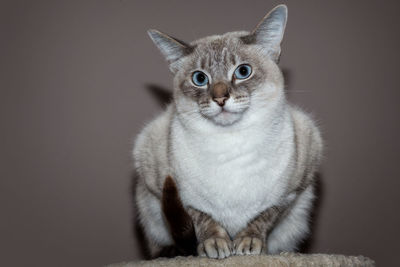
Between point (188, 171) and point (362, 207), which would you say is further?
point (362, 207)

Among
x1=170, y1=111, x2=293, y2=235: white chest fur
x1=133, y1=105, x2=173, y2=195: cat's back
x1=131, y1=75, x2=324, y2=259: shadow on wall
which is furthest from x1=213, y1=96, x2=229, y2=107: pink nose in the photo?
x1=131, y1=75, x2=324, y2=259: shadow on wall

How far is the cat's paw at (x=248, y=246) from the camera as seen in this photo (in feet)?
5.67

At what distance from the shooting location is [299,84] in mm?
2576

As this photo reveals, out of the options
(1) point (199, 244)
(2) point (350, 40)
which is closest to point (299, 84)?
(2) point (350, 40)

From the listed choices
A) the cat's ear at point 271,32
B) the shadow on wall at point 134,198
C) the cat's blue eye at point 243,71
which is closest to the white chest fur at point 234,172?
the cat's blue eye at point 243,71

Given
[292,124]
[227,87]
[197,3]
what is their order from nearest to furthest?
[227,87] → [292,124] → [197,3]

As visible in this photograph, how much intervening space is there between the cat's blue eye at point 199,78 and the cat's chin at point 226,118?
0.19 metres

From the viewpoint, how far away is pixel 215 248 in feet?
5.57

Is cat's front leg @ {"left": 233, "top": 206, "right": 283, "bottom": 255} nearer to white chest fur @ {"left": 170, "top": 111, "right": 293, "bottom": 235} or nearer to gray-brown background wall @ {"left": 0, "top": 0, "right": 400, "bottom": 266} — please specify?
white chest fur @ {"left": 170, "top": 111, "right": 293, "bottom": 235}

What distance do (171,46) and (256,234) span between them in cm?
86

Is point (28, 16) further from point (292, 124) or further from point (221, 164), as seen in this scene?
point (292, 124)

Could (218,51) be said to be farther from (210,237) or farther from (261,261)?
(261,261)

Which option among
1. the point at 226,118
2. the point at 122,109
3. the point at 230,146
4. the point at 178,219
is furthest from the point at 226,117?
the point at 122,109

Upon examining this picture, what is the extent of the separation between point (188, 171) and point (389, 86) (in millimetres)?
1420
